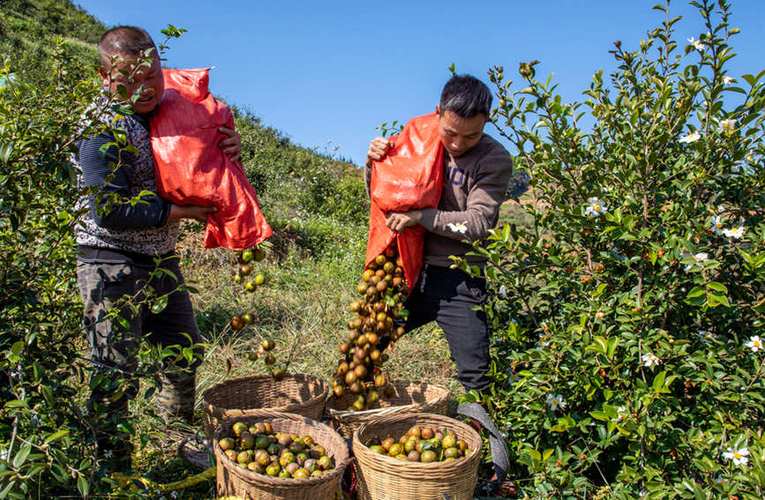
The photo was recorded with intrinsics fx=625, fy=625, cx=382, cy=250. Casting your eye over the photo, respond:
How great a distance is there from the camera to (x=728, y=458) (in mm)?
2107

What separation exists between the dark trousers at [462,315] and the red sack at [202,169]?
86 centimetres

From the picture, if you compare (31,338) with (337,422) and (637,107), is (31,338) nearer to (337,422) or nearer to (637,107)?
(337,422)

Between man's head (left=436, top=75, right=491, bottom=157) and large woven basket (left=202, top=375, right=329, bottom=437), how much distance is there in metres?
1.34

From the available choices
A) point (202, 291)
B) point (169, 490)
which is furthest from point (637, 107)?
point (202, 291)

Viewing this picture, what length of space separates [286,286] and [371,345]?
346 cm

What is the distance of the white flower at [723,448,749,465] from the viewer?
2.03 m

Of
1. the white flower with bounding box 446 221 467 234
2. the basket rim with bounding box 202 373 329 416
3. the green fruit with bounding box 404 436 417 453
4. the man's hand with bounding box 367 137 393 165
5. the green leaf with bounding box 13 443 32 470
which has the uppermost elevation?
the man's hand with bounding box 367 137 393 165

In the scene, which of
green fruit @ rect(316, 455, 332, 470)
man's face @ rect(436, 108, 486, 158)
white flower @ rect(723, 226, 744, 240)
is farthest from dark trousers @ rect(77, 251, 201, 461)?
white flower @ rect(723, 226, 744, 240)

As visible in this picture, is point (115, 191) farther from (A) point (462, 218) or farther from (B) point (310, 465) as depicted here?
(A) point (462, 218)

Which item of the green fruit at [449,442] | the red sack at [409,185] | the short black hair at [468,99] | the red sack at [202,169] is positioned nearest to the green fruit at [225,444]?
the red sack at [202,169]

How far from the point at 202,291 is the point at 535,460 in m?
4.08

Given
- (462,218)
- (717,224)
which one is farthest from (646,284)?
(462,218)

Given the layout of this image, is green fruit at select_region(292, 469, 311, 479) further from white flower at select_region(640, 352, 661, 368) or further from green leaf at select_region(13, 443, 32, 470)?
white flower at select_region(640, 352, 661, 368)

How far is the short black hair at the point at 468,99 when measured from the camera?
259cm
